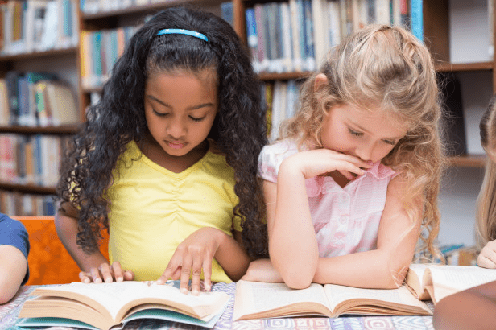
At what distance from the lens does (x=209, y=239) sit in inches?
38.0

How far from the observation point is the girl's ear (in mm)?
961

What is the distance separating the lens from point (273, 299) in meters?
0.79

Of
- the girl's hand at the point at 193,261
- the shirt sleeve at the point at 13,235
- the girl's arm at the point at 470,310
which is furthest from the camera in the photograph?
the shirt sleeve at the point at 13,235

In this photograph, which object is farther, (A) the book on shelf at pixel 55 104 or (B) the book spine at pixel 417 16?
(A) the book on shelf at pixel 55 104

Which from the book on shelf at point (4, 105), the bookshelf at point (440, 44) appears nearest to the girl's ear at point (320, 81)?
the bookshelf at point (440, 44)

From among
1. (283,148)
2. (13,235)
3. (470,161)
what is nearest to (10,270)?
(13,235)

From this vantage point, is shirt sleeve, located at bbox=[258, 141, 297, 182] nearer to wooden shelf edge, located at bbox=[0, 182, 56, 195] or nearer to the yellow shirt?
the yellow shirt

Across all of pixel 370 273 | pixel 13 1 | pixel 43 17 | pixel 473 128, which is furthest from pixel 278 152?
pixel 13 1

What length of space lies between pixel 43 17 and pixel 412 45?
245cm

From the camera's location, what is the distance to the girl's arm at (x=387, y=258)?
34.3 inches

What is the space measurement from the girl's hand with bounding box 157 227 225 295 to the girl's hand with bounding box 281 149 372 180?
21 centimetres

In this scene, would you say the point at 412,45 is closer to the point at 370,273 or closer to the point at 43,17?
the point at 370,273

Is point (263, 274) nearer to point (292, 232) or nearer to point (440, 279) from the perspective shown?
point (292, 232)

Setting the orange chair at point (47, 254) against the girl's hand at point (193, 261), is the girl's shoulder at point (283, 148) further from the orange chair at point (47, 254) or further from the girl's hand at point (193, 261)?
the orange chair at point (47, 254)
